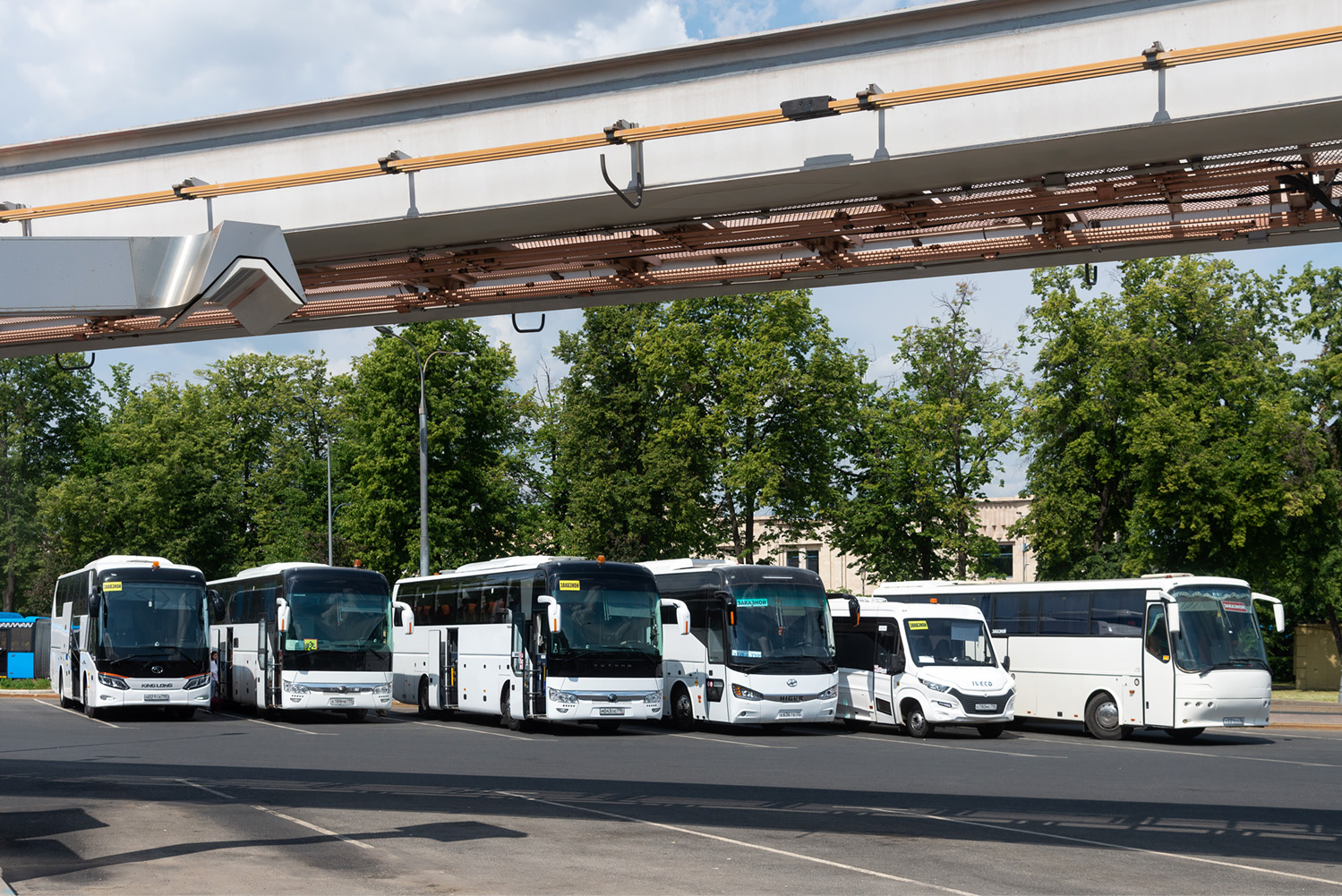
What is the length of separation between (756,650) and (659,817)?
12.7 m

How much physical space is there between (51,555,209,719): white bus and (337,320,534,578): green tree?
63.0 feet

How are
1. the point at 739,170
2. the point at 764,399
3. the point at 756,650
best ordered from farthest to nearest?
the point at 764,399 < the point at 756,650 < the point at 739,170

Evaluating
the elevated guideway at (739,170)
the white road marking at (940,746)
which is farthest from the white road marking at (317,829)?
the white road marking at (940,746)

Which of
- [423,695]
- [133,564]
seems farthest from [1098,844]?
[133,564]

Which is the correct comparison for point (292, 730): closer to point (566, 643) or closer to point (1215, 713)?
point (566, 643)

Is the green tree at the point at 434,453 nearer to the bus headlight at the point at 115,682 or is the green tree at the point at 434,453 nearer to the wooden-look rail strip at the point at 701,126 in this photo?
the bus headlight at the point at 115,682

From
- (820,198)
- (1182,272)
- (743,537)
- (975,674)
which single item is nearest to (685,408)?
(743,537)

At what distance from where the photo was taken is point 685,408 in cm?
4403

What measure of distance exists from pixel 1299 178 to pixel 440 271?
23.9 feet

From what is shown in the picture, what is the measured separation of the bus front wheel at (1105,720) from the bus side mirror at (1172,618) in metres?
1.92

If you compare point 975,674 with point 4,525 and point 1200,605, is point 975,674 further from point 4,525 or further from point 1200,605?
point 4,525

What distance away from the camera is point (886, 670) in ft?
86.2

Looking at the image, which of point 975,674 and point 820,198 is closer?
point 820,198

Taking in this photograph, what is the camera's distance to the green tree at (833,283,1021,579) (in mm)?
42406
